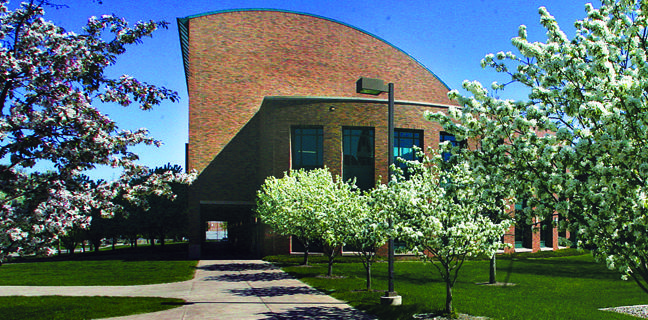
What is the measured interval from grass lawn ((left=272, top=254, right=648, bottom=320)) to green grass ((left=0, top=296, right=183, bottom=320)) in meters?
6.22

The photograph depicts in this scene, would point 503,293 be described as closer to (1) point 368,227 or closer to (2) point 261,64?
(1) point 368,227

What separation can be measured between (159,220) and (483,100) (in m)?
51.3

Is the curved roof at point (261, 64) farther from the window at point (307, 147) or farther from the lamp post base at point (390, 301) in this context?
the lamp post base at point (390, 301)

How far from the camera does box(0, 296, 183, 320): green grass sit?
1359 cm

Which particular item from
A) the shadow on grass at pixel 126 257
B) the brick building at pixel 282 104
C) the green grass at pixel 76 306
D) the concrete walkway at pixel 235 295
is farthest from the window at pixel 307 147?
the green grass at pixel 76 306

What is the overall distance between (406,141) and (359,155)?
3.97m

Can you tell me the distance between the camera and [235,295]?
1736 centimetres

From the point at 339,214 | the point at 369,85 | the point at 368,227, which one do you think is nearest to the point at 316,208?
the point at 339,214

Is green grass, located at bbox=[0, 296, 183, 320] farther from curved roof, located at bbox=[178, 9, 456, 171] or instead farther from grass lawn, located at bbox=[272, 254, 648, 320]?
curved roof, located at bbox=[178, 9, 456, 171]

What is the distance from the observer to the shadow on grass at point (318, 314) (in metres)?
13.1

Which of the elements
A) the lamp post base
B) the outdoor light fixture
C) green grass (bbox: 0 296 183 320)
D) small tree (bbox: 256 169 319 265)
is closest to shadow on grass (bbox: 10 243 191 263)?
small tree (bbox: 256 169 319 265)

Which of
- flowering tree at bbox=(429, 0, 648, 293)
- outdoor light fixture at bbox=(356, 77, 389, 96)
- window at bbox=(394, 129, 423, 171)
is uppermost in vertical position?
window at bbox=(394, 129, 423, 171)

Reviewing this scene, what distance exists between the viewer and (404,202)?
1323 centimetres

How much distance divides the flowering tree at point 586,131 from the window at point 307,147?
29.0 metres
